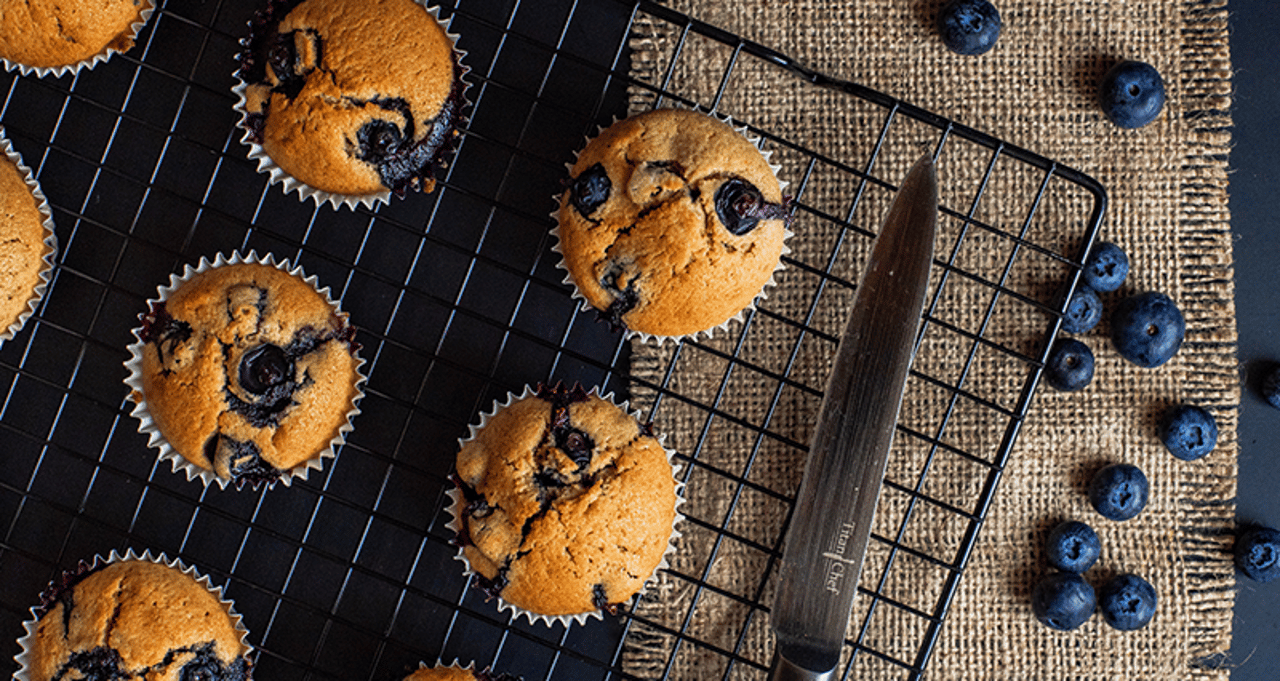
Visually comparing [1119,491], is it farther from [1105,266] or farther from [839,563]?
[839,563]

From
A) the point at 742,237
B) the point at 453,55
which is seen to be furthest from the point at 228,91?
the point at 742,237

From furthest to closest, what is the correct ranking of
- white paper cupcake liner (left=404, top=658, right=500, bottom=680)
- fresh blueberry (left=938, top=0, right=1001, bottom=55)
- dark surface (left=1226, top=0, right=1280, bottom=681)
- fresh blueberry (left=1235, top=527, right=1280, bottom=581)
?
dark surface (left=1226, top=0, right=1280, bottom=681)
fresh blueberry (left=1235, top=527, right=1280, bottom=581)
fresh blueberry (left=938, top=0, right=1001, bottom=55)
white paper cupcake liner (left=404, top=658, right=500, bottom=680)

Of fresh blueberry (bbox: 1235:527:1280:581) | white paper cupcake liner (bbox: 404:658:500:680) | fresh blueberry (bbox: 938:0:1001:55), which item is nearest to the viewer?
white paper cupcake liner (bbox: 404:658:500:680)

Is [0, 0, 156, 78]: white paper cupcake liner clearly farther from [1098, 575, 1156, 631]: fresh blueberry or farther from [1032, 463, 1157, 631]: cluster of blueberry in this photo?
[1098, 575, 1156, 631]: fresh blueberry

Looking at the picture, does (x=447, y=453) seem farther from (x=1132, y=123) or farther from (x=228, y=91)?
(x=1132, y=123)

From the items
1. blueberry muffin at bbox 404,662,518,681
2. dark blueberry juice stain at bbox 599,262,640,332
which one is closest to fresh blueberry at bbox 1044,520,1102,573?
dark blueberry juice stain at bbox 599,262,640,332

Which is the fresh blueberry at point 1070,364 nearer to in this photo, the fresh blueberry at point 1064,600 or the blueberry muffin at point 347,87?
the fresh blueberry at point 1064,600

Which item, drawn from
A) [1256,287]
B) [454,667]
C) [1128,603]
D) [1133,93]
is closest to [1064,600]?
[1128,603]
